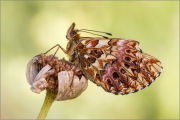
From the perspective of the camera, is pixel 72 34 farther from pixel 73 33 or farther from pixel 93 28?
pixel 93 28

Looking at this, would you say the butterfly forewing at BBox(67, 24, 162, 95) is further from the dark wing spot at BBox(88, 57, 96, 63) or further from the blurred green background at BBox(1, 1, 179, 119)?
the blurred green background at BBox(1, 1, 179, 119)

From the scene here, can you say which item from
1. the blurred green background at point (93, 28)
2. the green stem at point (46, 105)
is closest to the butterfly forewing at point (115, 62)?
the green stem at point (46, 105)

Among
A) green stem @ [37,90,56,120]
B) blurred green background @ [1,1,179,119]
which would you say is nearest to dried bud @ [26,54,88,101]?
green stem @ [37,90,56,120]

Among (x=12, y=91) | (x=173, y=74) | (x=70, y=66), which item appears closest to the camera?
(x=70, y=66)

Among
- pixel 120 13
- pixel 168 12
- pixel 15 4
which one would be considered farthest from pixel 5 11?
pixel 168 12

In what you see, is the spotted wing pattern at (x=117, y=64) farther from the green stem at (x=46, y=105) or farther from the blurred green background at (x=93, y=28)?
the blurred green background at (x=93, y=28)

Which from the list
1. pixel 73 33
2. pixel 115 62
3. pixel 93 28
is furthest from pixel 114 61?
pixel 93 28

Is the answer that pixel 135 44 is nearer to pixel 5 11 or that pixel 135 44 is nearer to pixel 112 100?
pixel 112 100
